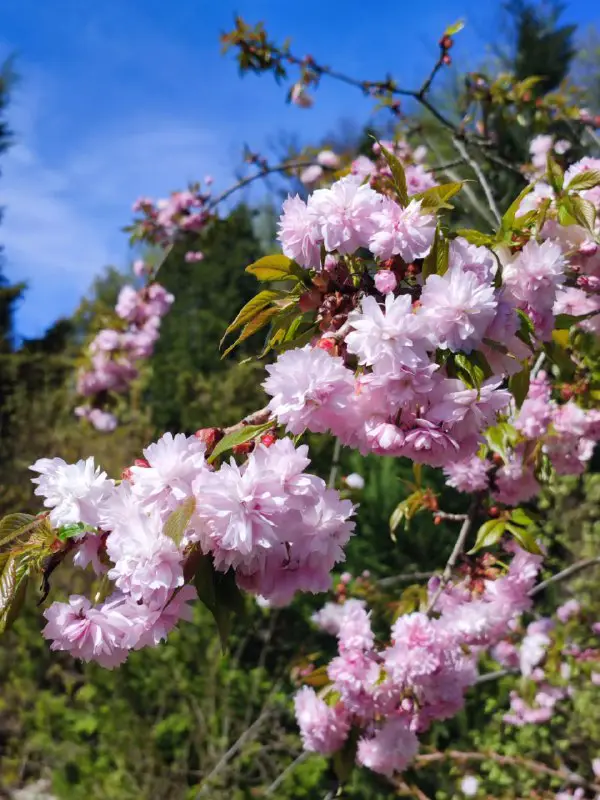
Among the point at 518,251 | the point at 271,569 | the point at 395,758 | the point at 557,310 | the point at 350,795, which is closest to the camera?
the point at 271,569

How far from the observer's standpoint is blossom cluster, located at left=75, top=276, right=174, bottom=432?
13.2ft

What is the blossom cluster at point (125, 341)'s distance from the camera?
4.02m

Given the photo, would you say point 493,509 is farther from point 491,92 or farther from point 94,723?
point 94,723

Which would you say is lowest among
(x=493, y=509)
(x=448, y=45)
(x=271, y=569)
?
(x=493, y=509)

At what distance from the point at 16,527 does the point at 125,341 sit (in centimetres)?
329

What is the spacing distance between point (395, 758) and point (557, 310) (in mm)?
1103

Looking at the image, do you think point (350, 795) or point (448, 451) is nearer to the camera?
point (448, 451)

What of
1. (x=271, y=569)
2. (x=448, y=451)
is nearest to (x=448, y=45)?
(x=448, y=451)

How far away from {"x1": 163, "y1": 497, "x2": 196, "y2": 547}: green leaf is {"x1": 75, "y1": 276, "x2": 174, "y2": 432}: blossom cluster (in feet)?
10.8

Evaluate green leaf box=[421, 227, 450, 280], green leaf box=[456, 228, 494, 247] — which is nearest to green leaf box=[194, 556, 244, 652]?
green leaf box=[421, 227, 450, 280]

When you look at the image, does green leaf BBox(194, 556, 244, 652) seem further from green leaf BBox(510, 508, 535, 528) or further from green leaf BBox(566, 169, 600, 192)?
green leaf BBox(510, 508, 535, 528)

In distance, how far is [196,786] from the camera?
3.27m

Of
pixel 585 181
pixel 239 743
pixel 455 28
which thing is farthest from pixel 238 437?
pixel 239 743

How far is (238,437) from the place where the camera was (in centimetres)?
84
